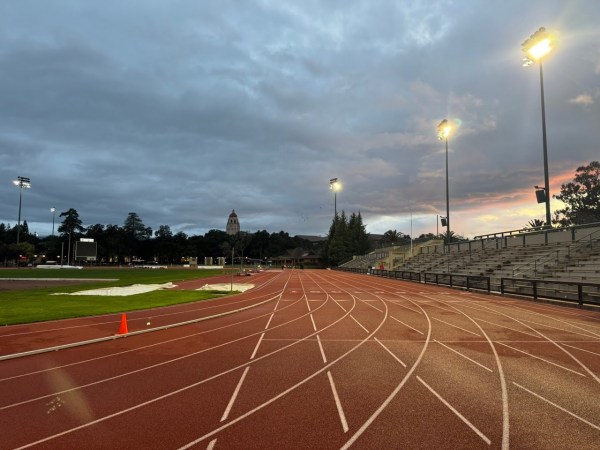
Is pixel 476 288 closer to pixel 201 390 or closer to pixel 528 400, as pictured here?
pixel 528 400

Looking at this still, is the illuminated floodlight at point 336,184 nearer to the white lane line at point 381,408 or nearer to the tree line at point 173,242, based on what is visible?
the tree line at point 173,242

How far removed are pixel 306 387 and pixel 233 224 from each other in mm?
162825

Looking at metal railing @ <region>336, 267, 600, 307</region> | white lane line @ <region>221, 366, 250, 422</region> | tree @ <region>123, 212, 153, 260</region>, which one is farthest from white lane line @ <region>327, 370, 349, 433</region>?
tree @ <region>123, 212, 153, 260</region>

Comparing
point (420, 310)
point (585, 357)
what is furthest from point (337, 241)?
point (585, 357)

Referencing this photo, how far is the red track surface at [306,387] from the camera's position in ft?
17.7

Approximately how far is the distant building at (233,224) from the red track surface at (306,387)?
151177mm

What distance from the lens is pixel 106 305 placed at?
19.3 m

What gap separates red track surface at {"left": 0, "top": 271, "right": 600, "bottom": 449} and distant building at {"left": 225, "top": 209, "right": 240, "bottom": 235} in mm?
151177

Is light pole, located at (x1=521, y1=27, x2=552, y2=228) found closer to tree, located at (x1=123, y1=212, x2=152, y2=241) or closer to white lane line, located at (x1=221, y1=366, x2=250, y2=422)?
white lane line, located at (x1=221, y1=366, x2=250, y2=422)

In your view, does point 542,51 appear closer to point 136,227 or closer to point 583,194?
point 583,194

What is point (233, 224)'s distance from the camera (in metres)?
168

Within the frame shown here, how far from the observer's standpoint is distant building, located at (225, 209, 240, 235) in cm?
16407

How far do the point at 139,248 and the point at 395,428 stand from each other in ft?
491

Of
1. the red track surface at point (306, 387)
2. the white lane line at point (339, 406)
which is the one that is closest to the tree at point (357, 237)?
the red track surface at point (306, 387)
